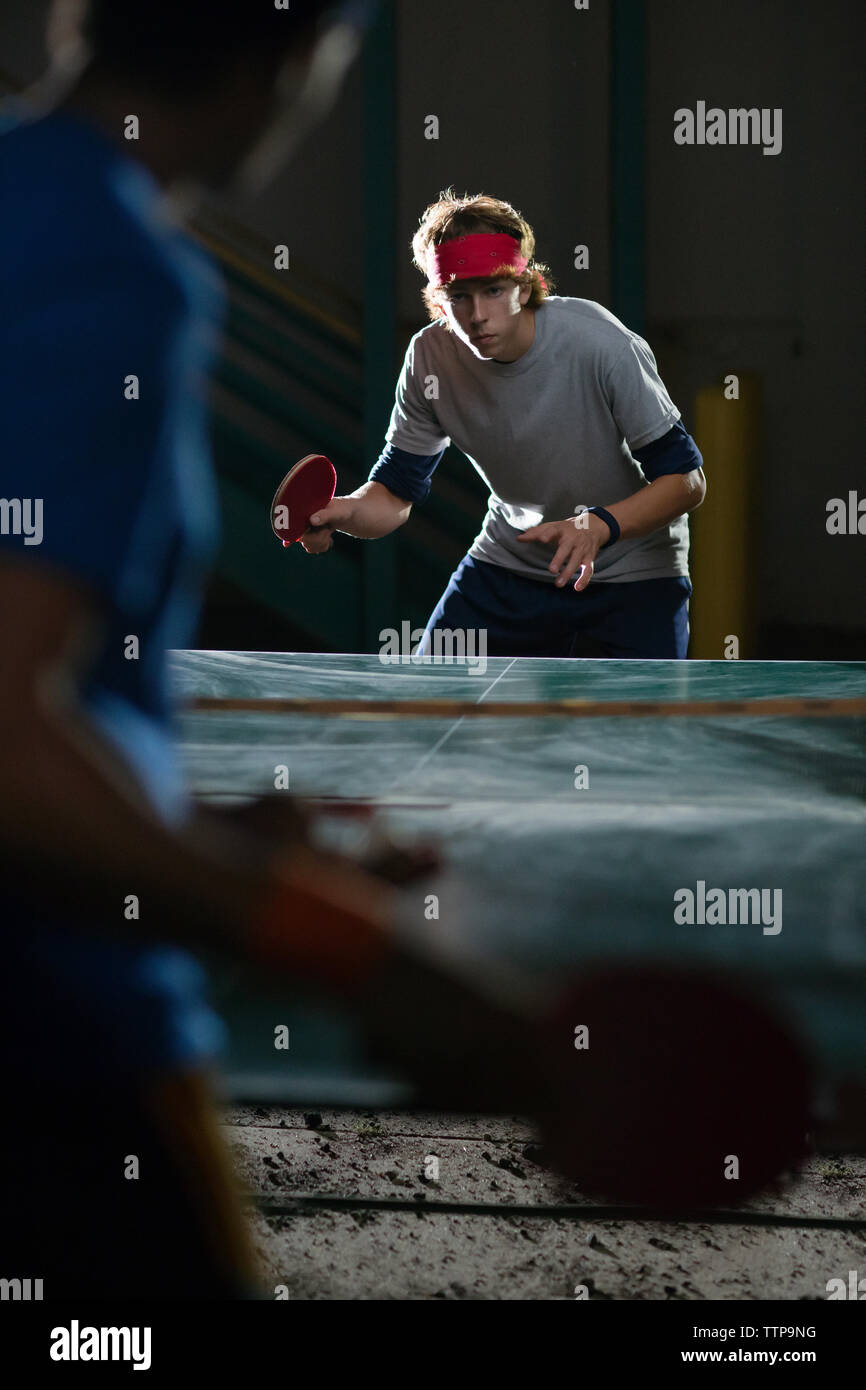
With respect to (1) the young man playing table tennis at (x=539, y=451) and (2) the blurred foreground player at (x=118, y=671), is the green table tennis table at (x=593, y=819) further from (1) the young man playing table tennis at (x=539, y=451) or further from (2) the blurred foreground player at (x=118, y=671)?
(2) the blurred foreground player at (x=118, y=671)

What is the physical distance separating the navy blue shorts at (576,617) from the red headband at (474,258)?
0.35m

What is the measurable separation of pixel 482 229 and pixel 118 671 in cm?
104

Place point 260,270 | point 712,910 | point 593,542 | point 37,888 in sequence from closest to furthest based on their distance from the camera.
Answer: point 37,888, point 712,910, point 593,542, point 260,270

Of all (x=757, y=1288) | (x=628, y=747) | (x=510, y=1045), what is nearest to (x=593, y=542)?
(x=628, y=747)

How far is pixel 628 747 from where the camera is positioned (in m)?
1.46

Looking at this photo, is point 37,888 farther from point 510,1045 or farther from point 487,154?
point 487,154

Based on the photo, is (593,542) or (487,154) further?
(487,154)

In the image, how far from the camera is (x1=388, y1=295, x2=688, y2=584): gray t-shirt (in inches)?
61.1

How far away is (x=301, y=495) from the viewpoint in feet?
5.11

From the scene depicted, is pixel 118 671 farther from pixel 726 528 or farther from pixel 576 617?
pixel 726 528

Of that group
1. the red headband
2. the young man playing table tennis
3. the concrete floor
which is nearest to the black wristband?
the young man playing table tennis

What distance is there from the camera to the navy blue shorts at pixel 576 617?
161 centimetres

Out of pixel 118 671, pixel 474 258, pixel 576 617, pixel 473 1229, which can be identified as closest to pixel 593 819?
pixel 576 617

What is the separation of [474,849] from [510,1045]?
83cm
